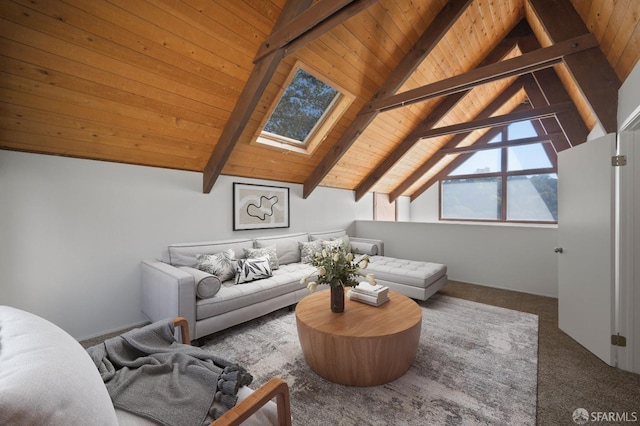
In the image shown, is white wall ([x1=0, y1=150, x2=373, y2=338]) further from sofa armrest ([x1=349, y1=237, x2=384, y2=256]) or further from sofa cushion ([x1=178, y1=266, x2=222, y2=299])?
sofa armrest ([x1=349, y1=237, x2=384, y2=256])

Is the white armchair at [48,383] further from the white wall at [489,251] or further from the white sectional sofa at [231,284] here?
the white wall at [489,251]

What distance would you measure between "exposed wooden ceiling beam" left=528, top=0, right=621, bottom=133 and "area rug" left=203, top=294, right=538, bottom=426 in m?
2.17

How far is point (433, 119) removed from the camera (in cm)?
478

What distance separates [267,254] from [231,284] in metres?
0.64

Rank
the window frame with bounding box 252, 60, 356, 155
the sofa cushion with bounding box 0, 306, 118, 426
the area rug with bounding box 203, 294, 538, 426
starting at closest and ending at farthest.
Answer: the sofa cushion with bounding box 0, 306, 118, 426
the area rug with bounding box 203, 294, 538, 426
the window frame with bounding box 252, 60, 356, 155

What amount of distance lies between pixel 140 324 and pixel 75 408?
2.61 meters

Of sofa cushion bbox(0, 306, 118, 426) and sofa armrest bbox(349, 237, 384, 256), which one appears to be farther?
sofa armrest bbox(349, 237, 384, 256)

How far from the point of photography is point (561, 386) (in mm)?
1822

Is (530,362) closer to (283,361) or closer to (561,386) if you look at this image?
(561,386)

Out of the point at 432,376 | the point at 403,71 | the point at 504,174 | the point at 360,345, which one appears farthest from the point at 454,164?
the point at 360,345

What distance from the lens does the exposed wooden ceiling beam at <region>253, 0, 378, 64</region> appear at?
193 cm

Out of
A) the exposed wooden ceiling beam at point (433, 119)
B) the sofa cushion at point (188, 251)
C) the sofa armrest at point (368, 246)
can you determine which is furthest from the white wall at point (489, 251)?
the sofa cushion at point (188, 251)

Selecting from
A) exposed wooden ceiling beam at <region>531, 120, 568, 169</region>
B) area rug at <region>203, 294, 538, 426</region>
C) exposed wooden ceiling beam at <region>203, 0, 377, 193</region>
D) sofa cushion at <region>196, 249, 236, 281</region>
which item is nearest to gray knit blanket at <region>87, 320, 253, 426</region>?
area rug at <region>203, 294, 538, 426</region>

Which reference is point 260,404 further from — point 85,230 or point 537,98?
point 537,98
